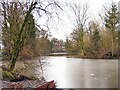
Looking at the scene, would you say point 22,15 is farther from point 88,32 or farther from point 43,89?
point 88,32

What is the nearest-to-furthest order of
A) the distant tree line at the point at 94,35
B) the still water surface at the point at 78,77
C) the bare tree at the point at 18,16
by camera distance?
the bare tree at the point at 18,16
the still water surface at the point at 78,77
the distant tree line at the point at 94,35

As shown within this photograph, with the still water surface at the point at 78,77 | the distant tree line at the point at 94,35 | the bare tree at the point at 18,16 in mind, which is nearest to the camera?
the bare tree at the point at 18,16

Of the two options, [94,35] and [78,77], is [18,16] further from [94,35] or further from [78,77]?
[94,35]

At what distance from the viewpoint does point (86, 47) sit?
7254mm

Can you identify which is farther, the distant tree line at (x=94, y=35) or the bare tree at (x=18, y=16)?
the distant tree line at (x=94, y=35)

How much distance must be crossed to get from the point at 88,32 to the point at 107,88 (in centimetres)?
393

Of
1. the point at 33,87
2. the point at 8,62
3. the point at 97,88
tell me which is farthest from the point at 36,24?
the point at 97,88

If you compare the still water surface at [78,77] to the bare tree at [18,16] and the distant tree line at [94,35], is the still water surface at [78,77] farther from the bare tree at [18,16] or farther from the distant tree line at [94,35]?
the distant tree line at [94,35]

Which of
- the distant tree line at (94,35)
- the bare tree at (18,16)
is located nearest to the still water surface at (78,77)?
the bare tree at (18,16)

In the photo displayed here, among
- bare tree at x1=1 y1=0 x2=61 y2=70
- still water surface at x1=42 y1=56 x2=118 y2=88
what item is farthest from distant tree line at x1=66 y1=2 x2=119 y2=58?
bare tree at x1=1 y1=0 x2=61 y2=70

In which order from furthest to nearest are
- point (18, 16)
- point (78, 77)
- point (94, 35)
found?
point (94, 35), point (78, 77), point (18, 16)

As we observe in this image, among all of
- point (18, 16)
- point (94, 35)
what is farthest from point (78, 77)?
point (94, 35)

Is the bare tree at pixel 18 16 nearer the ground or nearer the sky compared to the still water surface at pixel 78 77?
nearer the sky

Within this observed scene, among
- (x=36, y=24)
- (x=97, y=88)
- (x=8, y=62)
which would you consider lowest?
(x=97, y=88)
